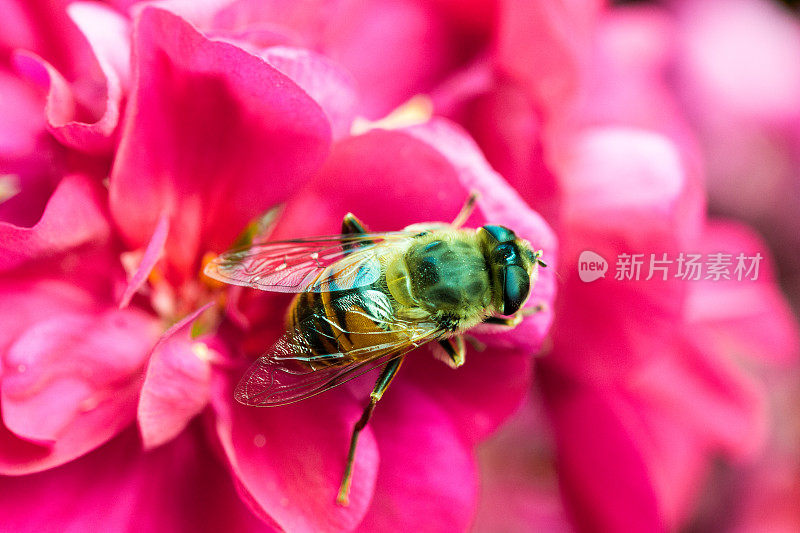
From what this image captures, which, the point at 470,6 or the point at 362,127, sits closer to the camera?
the point at 362,127

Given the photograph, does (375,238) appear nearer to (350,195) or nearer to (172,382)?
(350,195)

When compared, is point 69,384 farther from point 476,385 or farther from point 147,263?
point 476,385

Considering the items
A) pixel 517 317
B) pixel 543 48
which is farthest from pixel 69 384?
pixel 543 48

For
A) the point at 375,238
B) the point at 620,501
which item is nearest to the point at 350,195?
the point at 375,238

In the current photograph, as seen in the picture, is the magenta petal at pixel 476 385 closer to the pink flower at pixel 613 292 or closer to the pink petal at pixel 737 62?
the pink flower at pixel 613 292

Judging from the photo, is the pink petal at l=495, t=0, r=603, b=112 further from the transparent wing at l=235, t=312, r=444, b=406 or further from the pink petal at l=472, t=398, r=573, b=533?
the pink petal at l=472, t=398, r=573, b=533
